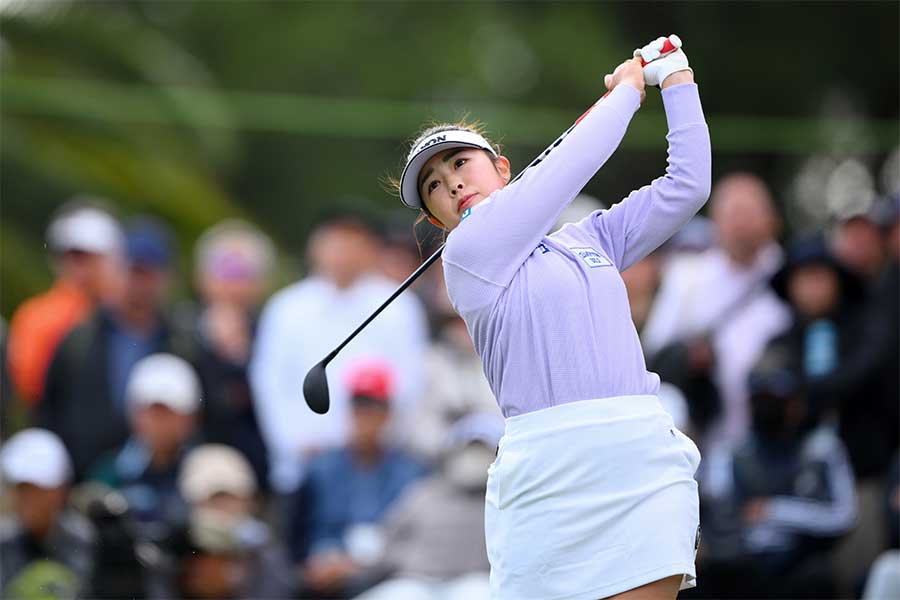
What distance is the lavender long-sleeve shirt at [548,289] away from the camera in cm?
396

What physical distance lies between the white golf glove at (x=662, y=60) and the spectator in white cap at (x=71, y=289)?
5.05 meters

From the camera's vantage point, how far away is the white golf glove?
4168 mm

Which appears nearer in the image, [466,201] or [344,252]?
[466,201]

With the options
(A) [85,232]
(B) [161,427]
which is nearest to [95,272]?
(A) [85,232]

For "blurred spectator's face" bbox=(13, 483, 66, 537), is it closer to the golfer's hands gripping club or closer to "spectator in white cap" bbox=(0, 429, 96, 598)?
"spectator in white cap" bbox=(0, 429, 96, 598)

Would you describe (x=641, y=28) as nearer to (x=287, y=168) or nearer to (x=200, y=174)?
(x=287, y=168)

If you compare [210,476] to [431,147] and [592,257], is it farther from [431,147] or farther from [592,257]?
[592,257]

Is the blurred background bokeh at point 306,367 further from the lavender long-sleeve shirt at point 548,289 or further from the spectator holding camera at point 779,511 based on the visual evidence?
the lavender long-sleeve shirt at point 548,289

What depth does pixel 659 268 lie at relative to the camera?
8.77 meters

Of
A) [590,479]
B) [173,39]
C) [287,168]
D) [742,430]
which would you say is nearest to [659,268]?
[742,430]

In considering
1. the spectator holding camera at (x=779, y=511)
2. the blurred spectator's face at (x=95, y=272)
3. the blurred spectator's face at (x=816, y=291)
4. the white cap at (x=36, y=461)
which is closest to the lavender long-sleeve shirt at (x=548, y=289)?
the spectator holding camera at (x=779, y=511)

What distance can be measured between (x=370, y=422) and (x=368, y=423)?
0.01m

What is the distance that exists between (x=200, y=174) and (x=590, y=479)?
1053 cm

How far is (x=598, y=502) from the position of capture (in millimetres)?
3922
